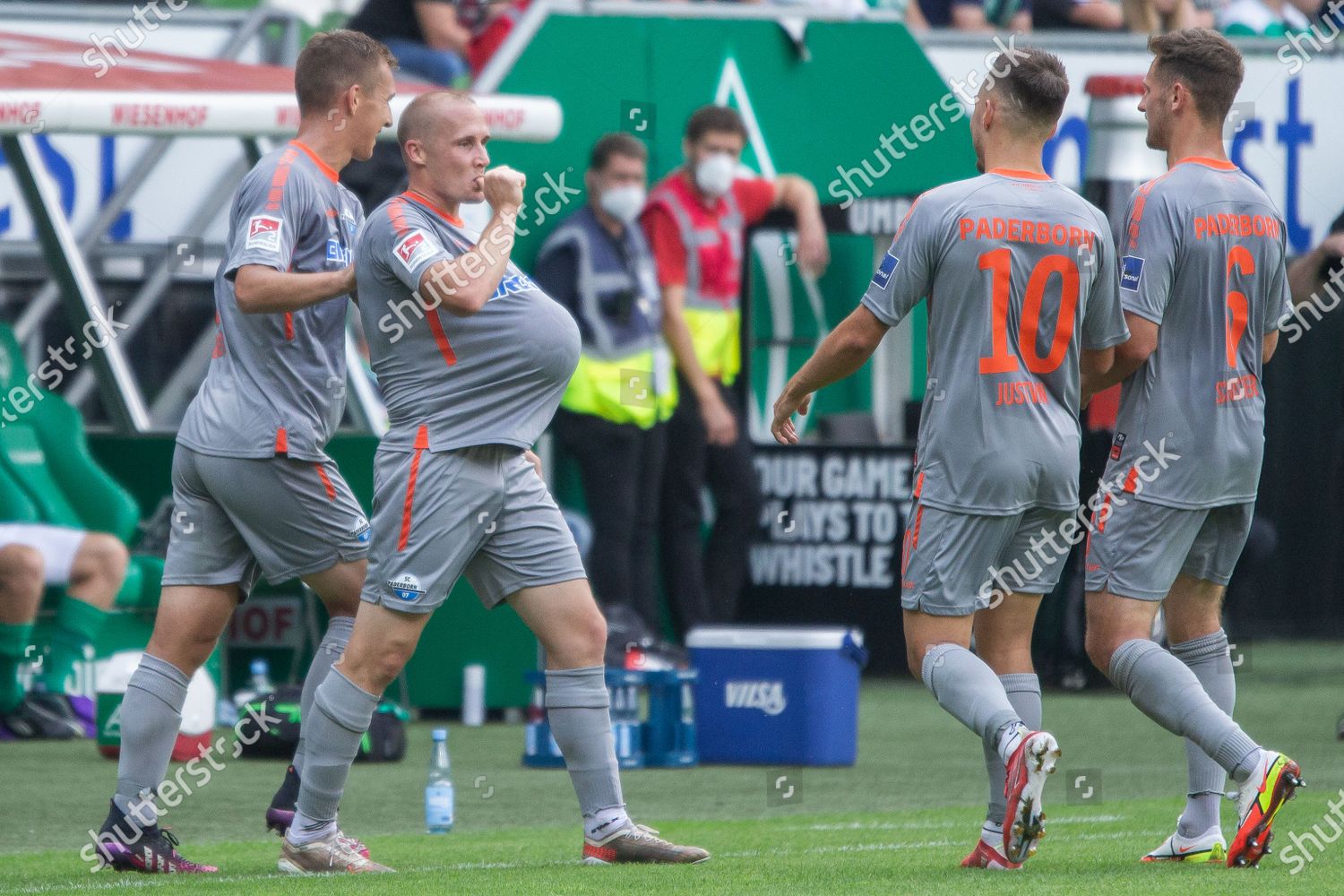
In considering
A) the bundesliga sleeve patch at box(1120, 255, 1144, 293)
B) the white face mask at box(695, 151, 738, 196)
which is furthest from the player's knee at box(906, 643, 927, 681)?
the white face mask at box(695, 151, 738, 196)

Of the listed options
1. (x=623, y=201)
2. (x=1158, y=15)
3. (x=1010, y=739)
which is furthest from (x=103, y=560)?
(x=1158, y=15)

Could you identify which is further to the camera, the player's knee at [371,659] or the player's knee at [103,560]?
the player's knee at [103,560]

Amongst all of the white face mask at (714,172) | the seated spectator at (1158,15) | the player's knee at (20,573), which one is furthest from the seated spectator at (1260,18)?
the player's knee at (20,573)

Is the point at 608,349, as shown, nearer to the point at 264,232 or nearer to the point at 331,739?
the point at 264,232

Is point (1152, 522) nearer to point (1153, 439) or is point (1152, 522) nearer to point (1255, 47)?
point (1153, 439)

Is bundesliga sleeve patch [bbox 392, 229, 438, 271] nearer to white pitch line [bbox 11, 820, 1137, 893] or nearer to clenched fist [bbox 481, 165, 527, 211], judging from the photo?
clenched fist [bbox 481, 165, 527, 211]

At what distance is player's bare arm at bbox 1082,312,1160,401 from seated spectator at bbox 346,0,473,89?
6.97 m

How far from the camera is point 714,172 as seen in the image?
11828 mm

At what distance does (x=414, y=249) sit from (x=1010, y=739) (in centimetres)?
181

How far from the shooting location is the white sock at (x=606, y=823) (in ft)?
19.9

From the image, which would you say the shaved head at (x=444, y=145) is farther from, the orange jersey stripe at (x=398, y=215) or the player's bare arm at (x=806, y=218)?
the player's bare arm at (x=806, y=218)

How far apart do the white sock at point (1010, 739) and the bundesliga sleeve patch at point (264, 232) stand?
2149mm

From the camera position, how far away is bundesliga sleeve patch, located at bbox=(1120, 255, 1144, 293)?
6.07 m

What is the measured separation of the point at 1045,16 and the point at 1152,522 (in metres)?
9.16
